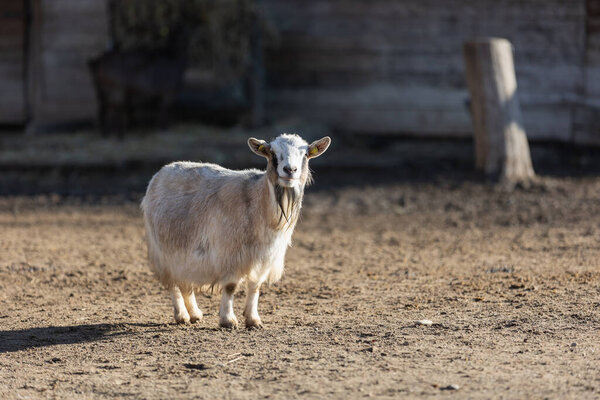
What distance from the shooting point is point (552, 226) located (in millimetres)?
10055

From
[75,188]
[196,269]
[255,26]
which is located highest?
[255,26]

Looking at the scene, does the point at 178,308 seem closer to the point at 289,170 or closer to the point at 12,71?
the point at 289,170

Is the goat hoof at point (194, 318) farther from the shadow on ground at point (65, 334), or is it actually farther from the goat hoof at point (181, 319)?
the shadow on ground at point (65, 334)

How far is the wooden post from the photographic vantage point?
37.4ft

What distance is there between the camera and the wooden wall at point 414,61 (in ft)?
44.9

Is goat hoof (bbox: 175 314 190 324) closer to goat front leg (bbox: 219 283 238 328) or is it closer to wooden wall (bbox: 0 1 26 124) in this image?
goat front leg (bbox: 219 283 238 328)

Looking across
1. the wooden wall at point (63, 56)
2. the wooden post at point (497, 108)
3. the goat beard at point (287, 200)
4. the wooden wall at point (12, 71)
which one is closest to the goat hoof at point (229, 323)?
the goat beard at point (287, 200)

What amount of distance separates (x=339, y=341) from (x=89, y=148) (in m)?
8.38

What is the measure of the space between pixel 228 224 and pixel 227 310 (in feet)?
2.06

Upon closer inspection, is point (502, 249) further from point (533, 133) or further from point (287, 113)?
point (287, 113)

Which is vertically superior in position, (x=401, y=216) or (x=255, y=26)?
(x=255, y=26)

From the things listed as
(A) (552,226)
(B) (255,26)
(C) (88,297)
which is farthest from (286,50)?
(C) (88,297)

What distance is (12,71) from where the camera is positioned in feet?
49.5

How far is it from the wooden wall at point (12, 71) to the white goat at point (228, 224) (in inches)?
367
